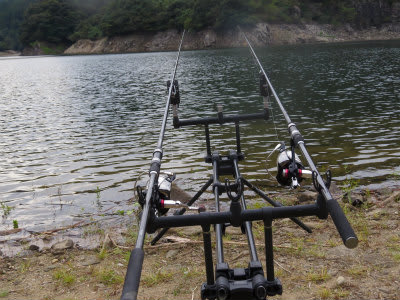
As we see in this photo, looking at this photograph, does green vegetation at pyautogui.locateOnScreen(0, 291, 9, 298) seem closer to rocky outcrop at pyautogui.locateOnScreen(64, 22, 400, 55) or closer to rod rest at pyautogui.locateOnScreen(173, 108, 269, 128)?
rod rest at pyautogui.locateOnScreen(173, 108, 269, 128)

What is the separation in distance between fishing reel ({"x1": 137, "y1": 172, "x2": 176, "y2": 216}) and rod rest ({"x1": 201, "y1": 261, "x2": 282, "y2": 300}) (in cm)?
69

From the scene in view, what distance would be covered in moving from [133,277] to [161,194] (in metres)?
1.75

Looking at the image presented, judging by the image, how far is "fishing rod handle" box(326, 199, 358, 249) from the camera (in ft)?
7.61

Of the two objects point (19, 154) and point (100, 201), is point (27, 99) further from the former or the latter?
point (100, 201)

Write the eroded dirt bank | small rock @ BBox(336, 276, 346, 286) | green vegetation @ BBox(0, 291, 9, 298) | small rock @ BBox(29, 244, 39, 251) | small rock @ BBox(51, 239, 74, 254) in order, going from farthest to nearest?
small rock @ BBox(29, 244, 39, 251), small rock @ BBox(51, 239, 74, 254), green vegetation @ BBox(0, 291, 9, 298), the eroded dirt bank, small rock @ BBox(336, 276, 346, 286)

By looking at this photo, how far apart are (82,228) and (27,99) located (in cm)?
2846

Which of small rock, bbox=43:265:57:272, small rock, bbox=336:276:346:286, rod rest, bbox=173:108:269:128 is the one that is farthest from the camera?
small rock, bbox=43:265:57:272

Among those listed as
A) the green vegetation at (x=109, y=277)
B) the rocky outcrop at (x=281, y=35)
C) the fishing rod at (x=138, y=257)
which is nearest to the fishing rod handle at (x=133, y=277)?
the fishing rod at (x=138, y=257)

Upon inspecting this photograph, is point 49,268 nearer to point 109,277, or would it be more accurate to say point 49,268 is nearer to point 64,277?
point 64,277

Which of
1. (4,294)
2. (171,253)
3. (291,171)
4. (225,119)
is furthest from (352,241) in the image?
(4,294)

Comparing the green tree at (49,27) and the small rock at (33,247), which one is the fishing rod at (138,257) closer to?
the small rock at (33,247)

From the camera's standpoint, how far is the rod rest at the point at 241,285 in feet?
8.39

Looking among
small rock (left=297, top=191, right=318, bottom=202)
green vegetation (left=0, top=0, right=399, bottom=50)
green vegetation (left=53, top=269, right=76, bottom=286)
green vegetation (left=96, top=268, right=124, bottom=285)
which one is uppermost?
green vegetation (left=0, top=0, right=399, bottom=50)

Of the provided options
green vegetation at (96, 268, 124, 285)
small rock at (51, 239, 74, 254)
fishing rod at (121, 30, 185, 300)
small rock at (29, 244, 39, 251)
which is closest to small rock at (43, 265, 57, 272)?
small rock at (51, 239, 74, 254)
